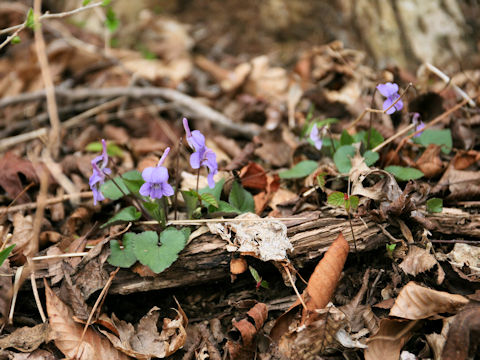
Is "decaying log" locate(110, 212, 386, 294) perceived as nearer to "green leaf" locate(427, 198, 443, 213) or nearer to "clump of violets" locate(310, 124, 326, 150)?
"green leaf" locate(427, 198, 443, 213)

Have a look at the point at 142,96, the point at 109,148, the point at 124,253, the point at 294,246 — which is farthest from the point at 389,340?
the point at 142,96

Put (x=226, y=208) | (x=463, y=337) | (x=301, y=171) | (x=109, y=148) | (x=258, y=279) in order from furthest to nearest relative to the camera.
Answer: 1. (x=109, y=148)
2. (x=301, y=171)
3. (x=226, y=208)
4. (x=258, y=279)
5. (x=463, y=337)

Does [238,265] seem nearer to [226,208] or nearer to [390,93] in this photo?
[226,208]

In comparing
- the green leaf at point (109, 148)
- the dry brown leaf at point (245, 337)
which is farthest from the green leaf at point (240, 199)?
the green leaf at point (109, 148)

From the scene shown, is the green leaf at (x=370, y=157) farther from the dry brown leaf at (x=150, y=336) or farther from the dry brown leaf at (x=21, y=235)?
the dry brown leaf at (x=21, y=235)

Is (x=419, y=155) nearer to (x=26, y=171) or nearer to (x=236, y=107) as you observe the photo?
(x=236, y=107)

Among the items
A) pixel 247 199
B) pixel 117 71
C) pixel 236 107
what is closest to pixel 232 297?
pixel 247 199
